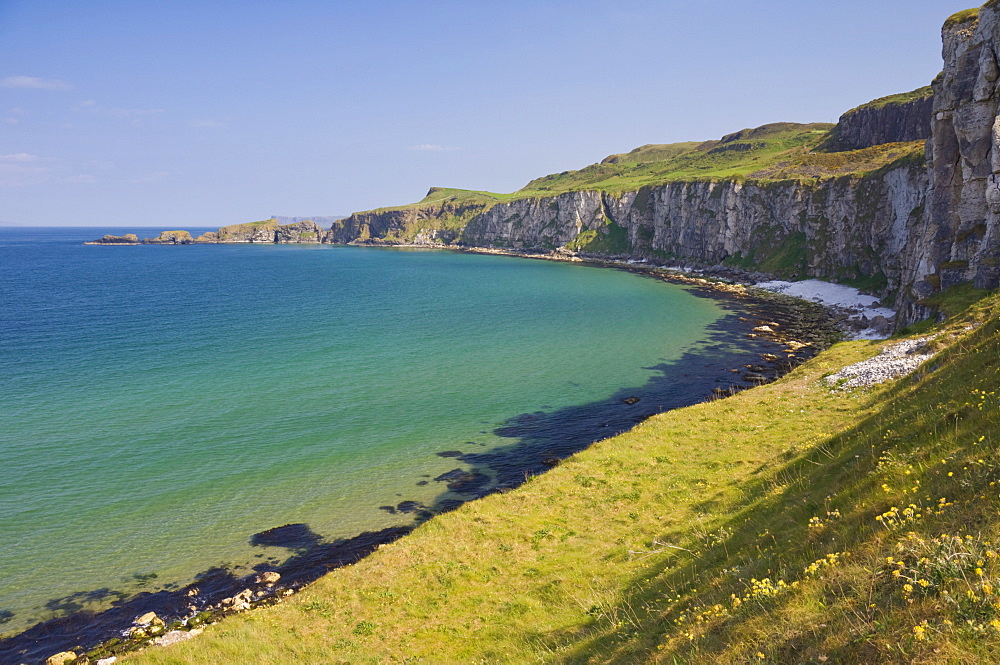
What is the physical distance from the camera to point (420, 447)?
42.2 meters

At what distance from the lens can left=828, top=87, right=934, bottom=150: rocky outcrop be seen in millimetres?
147250

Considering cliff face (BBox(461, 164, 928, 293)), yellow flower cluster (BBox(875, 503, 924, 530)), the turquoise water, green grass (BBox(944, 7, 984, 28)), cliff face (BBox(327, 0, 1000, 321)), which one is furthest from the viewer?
cliff face (BBox(461, 164, 928, 293))

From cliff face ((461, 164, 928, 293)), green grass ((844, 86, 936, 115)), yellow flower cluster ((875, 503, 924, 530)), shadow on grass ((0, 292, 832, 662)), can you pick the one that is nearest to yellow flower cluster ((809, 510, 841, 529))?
yellow flower cluster ((875, 503, 924, 530))

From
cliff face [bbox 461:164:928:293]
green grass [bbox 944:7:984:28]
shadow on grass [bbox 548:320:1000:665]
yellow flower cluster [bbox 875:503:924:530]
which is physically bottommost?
shadow on grass [bbox 548:320:1000:665]

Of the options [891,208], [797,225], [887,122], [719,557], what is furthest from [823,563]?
[887,122]

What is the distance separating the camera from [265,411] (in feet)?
160

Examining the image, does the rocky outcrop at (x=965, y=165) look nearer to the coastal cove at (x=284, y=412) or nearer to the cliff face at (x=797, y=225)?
the cliff face at (x=797, y=225)

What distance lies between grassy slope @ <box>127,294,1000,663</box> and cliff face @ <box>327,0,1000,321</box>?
36553 millimetres

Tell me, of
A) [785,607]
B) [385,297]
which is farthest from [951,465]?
[385,297]

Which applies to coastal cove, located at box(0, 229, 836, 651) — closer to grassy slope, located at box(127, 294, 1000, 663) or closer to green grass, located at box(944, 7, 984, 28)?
grassy slope, located at box(127, 294, 1000, 663)

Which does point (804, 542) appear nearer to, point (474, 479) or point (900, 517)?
point (900, 517)

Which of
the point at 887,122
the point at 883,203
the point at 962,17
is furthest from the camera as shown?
the point at 887,122

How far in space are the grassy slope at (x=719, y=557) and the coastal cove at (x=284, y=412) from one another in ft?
25.5

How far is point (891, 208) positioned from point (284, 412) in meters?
114
